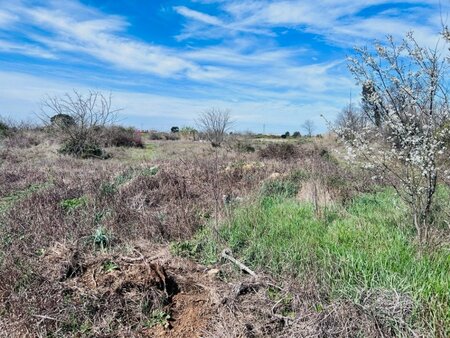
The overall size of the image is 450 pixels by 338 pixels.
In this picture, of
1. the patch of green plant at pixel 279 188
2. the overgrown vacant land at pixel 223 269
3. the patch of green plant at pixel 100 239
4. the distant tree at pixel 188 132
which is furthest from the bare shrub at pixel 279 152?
the distant tree at pixel 188 132

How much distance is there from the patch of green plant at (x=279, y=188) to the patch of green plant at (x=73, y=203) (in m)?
3.14

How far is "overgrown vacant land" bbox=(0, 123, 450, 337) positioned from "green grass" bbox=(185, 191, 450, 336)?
15mm

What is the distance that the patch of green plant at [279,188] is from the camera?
7497 millimetres

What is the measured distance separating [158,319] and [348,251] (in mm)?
2015

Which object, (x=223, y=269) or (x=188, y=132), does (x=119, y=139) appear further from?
(x=223, y=269)

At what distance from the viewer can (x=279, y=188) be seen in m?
8.01

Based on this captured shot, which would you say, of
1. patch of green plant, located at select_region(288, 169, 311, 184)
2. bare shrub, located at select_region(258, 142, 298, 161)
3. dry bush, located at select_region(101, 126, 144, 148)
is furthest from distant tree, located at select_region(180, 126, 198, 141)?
patch of green plant, located at select_region(288, 169, 311, 184)

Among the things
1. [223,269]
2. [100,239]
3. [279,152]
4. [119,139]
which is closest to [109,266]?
[100,239]

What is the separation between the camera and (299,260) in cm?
412

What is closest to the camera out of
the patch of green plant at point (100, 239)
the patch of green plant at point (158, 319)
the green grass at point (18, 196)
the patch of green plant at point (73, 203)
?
the patch of green plant at point (158, 319)

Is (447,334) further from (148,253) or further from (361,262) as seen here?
(148,253)

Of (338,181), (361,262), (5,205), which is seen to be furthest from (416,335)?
(5,205)

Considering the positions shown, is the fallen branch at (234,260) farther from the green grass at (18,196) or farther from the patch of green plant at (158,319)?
the green grass at (18,196)

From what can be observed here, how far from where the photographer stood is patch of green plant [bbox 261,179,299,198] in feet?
24.6
